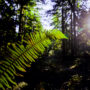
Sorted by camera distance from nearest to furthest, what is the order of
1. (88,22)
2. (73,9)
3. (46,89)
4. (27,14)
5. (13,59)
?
(13,59) < (46,89) < (27,14) < (73,9) < (88,22)

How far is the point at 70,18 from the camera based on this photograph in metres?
13.5

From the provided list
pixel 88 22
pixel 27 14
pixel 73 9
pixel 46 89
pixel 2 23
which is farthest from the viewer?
pixel 88 22

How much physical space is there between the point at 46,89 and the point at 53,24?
12.1 meters

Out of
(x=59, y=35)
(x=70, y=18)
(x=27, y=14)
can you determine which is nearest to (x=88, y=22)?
(x=70, y=18)

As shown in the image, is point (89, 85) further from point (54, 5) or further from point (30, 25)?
point (54, 5)

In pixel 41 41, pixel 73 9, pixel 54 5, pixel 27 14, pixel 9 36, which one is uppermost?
pixel 54 5

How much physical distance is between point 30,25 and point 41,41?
7.11 m

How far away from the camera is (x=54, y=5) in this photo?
12.6 m

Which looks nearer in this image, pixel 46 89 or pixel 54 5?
pixel 46 89

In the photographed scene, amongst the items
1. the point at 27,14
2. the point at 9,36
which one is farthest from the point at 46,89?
the point at 27,14

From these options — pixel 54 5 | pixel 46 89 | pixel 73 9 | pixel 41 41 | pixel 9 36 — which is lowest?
pixel 46 89

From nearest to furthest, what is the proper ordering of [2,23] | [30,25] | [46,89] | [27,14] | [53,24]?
[46,89]
[2,23]
[30,25]
[27,14]
[53,24]

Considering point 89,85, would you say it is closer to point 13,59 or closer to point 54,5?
point 13,59

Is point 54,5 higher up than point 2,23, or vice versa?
point 54,5
